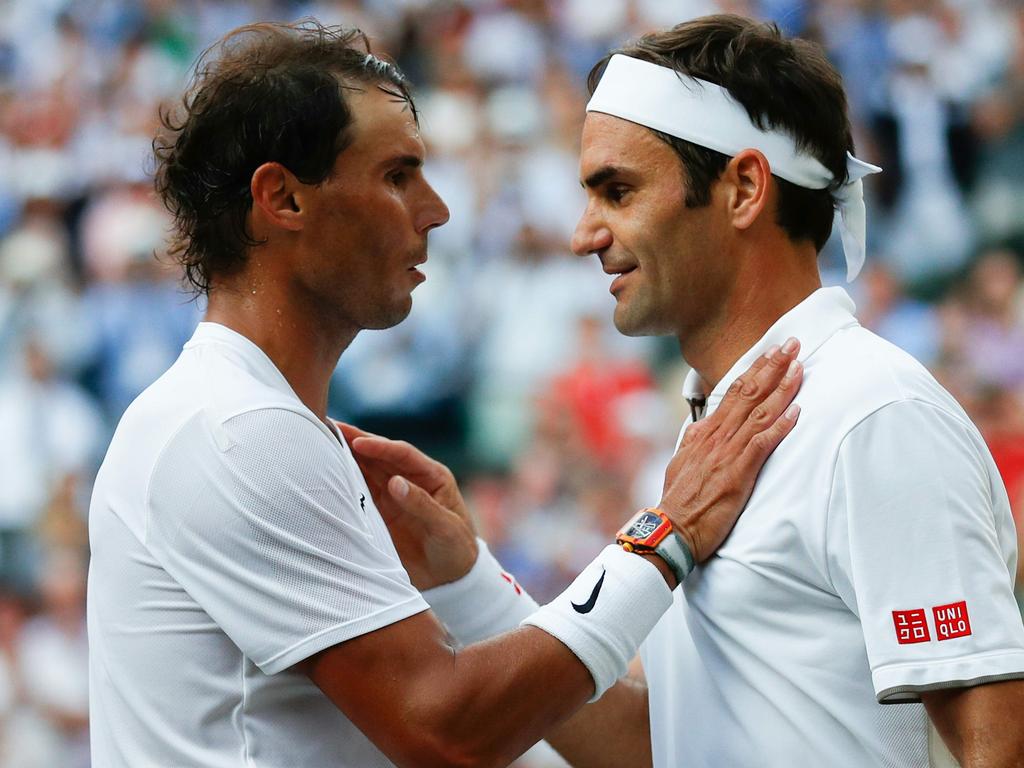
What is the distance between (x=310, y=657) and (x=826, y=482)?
93 centimetres

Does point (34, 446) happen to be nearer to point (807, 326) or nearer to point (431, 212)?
point (431, 212)

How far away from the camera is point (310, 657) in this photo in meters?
2.38

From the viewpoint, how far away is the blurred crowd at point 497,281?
7785 millimetres

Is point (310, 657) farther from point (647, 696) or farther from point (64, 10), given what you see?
point (64, 10)

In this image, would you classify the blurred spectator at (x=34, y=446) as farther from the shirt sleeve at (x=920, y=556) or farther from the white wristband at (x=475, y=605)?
the shirt sleeve at (x=920, y=556)

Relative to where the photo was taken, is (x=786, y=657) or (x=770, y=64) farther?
(x=770, y=64)

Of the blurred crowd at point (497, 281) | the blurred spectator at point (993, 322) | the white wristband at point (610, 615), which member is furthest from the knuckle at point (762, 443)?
the blurred spectator at point (993, 322)

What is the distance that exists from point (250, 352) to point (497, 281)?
20.9 ft

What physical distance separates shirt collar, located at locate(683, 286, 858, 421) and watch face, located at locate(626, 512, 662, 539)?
279 millimetres

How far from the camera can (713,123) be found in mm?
2771

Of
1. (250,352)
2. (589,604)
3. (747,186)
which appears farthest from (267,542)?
(747,186)

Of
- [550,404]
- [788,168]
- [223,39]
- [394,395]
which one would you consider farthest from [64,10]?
[788,168]

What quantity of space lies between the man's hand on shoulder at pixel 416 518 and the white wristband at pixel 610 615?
2.16ft

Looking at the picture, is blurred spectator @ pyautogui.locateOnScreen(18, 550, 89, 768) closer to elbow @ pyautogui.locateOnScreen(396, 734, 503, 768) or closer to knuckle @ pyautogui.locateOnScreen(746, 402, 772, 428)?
elbow @ pyautogui.locateOnScreen(396, 734, 503, 768)
